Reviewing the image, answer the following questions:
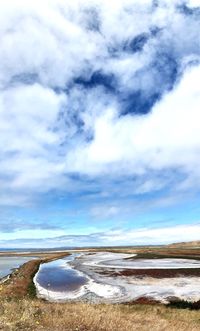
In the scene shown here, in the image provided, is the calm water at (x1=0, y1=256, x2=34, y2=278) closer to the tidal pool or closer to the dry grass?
the tidal pool

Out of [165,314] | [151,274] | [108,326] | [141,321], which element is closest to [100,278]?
[151,274]

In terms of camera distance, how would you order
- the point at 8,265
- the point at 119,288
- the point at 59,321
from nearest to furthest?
the point at 59,321 → the point at 119,288 → the point at 8,265

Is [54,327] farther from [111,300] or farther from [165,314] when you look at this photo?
[111,300]

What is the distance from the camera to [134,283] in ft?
145

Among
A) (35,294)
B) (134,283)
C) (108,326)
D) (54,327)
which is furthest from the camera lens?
(134,283)

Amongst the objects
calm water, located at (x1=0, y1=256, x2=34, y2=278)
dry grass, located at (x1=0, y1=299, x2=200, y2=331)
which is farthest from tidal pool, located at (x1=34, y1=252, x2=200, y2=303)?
calm water, located at (x1=0, y1=256, x2=34, y2=278)

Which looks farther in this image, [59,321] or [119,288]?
[119,288]

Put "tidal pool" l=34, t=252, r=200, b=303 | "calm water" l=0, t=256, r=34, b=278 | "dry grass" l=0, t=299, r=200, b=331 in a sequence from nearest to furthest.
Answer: "dry grass" l=0, t=299, r=200, b=331 < "tidal pool" l=34, t=252, r=200, b=303 < "calm water" l=0, t=256, r=34, b=278

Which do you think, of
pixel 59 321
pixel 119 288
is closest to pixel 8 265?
pixel 119 288

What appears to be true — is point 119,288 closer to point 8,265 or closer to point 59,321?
point 59,321

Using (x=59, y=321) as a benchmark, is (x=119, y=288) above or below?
above

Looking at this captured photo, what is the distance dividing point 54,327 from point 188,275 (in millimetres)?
39115

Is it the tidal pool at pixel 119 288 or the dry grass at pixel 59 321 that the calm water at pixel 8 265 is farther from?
the dry grass at pixel 59 321

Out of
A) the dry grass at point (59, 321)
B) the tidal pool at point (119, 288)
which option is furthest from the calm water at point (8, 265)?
the dry grass at point (59, 321)
